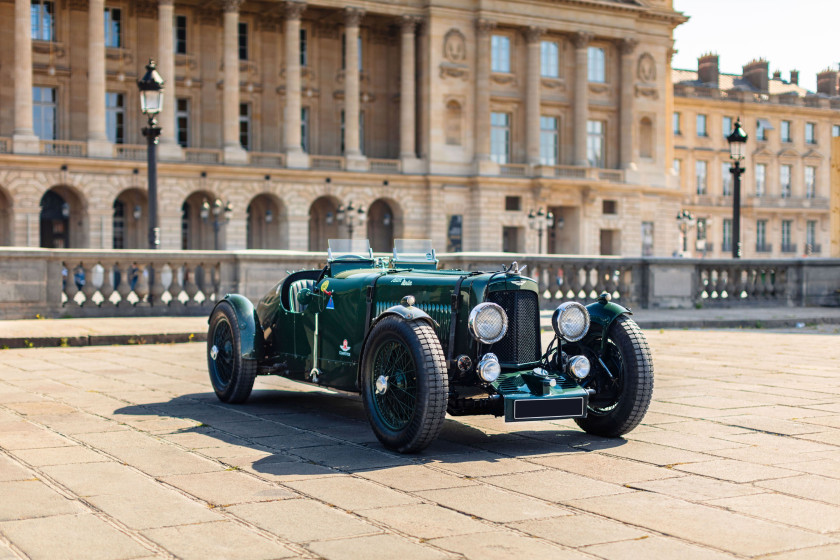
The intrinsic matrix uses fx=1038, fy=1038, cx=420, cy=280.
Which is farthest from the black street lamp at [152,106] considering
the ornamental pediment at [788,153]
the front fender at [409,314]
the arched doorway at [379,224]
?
the ornamental pediment at [788,153]

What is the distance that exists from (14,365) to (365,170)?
1832 inches

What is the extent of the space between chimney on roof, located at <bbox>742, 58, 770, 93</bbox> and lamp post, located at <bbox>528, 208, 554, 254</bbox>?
4195cm

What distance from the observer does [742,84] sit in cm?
9544

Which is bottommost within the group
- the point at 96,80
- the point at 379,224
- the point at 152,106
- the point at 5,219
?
the point at 5,219

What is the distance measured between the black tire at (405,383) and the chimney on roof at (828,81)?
100238 mm

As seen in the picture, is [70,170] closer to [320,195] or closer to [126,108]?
[126,108]

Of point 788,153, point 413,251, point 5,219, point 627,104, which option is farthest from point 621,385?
point 788,153

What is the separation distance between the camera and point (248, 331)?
9.88 meters

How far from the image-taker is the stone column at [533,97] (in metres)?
62.8

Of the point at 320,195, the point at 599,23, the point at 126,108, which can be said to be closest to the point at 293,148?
the point at 320,195

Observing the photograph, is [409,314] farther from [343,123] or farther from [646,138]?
[646,138]

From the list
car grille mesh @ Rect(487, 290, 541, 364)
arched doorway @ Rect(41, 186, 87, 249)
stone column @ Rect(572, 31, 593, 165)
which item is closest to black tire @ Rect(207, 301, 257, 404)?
car grille mesh @ Rect(487, 290, 541, 364)

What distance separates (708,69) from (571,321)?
296ft

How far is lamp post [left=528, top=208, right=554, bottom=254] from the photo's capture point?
60312 millimetres
